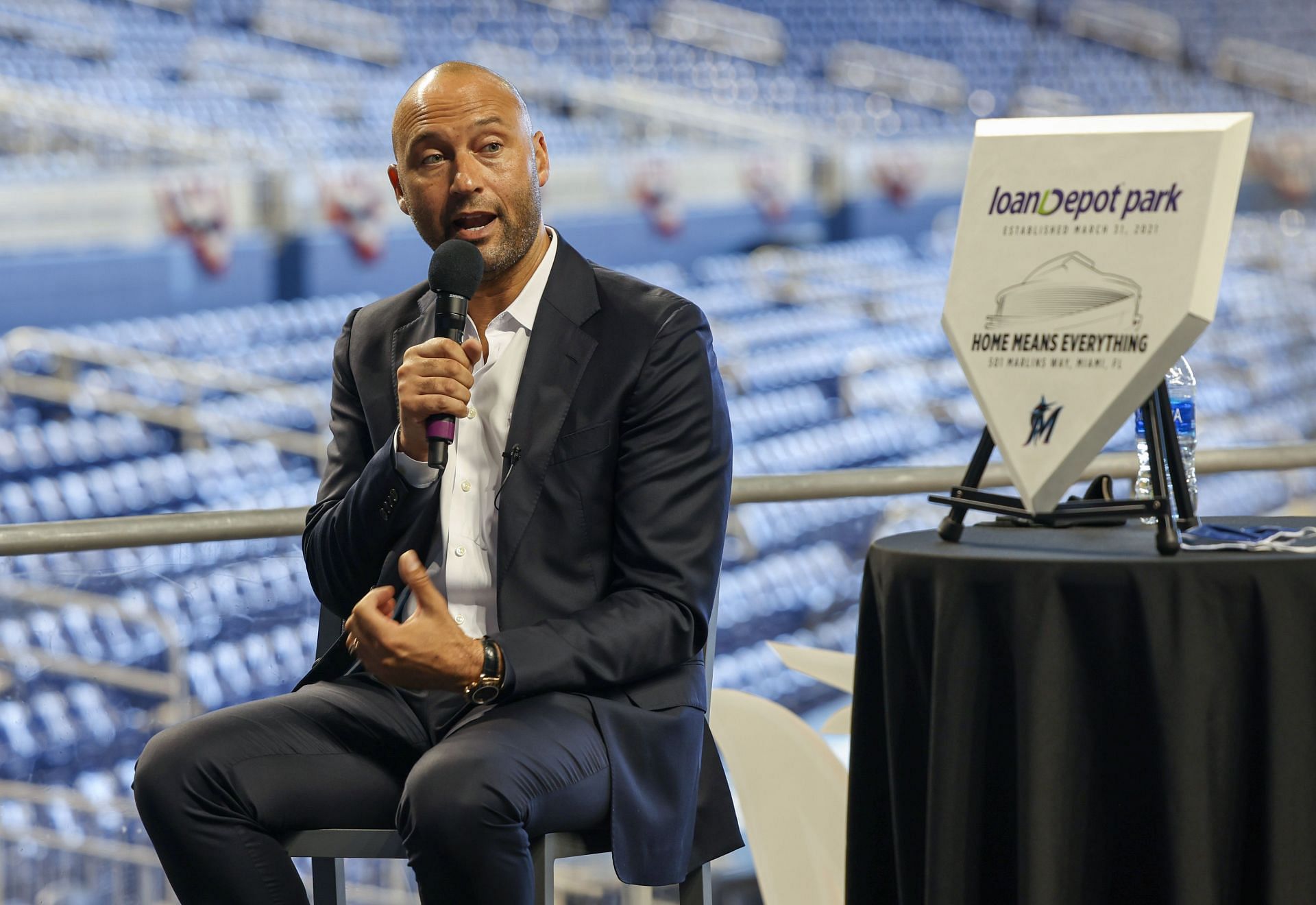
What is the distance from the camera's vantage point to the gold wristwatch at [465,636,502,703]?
3.75 feet

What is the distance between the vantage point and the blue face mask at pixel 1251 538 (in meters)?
0.89

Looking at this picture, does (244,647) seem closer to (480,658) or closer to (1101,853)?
(480,658)

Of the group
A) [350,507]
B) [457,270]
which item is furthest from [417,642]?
[457,270]

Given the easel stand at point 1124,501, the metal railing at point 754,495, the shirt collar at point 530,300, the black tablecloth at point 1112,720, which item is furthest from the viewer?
the metal railing at point 754,495

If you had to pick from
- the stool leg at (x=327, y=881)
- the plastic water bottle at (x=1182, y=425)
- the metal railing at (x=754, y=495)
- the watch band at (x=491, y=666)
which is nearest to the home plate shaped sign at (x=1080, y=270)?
the plastic water bottle at (x=1182, y=425)

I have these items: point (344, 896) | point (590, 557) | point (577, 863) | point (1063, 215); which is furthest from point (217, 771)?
point (1063, 215)

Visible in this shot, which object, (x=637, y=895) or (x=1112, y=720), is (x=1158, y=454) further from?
(x=637, y=895)

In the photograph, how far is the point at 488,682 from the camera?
1146 mm

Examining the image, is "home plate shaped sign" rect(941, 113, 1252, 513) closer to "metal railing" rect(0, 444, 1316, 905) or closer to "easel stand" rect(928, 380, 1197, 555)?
"easel stand" rect(928, 380, 1197, 555)

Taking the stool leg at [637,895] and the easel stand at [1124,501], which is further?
the stool leg at [637,895]

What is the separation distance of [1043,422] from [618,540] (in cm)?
45

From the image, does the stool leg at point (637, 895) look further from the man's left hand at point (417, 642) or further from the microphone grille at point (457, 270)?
the microphone grille at point (457, 270)

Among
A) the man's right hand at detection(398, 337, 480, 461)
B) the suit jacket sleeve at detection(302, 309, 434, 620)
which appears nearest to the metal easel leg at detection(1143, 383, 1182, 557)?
the man's right hand at detection(398, 337, 480, 461)

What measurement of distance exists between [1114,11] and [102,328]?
31.7 ft
